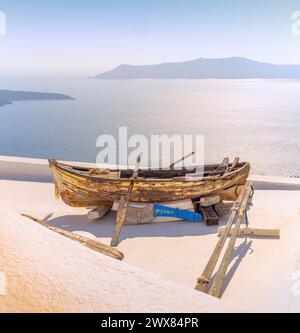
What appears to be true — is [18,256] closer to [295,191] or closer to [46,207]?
[46,207]

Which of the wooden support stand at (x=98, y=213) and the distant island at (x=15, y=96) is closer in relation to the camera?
the wooden support stand at (x=98, y=213)

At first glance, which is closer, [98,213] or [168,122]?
[98,213]

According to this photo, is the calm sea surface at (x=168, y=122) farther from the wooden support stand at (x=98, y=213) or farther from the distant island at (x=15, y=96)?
the wooden support stand at (x=98, y=213)

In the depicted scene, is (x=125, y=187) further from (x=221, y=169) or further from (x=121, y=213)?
(x=221, y=169)

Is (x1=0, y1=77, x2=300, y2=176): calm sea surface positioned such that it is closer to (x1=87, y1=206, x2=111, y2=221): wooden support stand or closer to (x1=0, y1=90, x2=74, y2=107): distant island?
(x1=0, y1=90, x2=74, y2=107): distant island

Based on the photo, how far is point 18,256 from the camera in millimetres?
1520

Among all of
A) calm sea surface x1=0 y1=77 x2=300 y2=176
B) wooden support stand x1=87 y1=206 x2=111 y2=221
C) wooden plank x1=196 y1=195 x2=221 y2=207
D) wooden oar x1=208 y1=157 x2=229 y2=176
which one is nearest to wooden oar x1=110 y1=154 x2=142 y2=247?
wooden support stand x1=87 y1=206 x2=111 y2=221

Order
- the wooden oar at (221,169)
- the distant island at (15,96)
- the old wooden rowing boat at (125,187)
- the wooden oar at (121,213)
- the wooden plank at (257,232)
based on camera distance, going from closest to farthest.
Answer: the wooden oar at (121,213), the wooden plank at (257,232), the old wooden rowing boat at (125,187), the wooden oar at (221,169), the distant island at (15,96)

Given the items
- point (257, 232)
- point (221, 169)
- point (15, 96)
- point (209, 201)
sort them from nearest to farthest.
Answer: point (257, 232), point (209, 201), point (221, 169), point (15, 96)

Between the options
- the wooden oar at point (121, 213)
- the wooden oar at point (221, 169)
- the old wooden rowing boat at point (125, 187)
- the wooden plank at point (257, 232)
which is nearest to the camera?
the wooden oar at point (121, 213)

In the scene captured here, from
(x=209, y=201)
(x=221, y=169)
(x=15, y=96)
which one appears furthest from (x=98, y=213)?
(x=15, y=96)

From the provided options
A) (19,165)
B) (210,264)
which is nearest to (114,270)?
(210,264)

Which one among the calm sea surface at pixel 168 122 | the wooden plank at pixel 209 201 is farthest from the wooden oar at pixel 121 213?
the calm sea surface at pixel 168 122

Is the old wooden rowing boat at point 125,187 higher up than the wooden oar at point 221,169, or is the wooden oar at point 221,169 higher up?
the wooden oar at point 221,169
